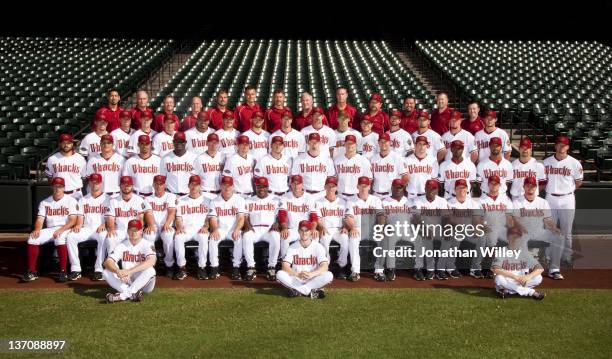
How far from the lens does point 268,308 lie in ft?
25.3

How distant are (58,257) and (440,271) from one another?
5320 millimetres

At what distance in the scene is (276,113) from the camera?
1077 cm

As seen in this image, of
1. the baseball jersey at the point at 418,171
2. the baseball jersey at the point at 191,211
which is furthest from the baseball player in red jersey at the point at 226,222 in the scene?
the baseball jersey at the point at 418,171

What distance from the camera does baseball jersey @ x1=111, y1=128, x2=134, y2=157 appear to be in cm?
1027

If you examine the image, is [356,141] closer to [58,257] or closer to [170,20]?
[58,257]

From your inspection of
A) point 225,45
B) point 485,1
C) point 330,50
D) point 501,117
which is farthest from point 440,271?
point 485,1

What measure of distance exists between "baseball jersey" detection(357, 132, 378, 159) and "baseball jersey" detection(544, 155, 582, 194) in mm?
2524

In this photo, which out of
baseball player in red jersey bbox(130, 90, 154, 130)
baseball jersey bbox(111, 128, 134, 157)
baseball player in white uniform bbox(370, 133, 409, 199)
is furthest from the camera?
baseball player in red jersey bbox(130, 90, 154, 130)

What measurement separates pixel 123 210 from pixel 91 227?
567 millimetres

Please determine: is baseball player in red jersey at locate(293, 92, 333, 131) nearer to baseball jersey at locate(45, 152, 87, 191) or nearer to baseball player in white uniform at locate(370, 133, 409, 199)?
baseball player in white uniform at locate(370, 133, 409, 199)

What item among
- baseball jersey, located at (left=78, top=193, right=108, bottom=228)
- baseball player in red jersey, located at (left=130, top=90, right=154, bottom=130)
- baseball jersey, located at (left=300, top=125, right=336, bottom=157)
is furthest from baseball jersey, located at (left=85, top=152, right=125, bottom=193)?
baseball jersey, located at (left=300, top=125, right=336, bottom=157)

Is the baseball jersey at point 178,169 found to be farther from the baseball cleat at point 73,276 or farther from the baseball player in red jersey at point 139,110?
the baseball cleat at point 73,276

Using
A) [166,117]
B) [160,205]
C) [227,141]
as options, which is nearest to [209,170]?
[227,141]

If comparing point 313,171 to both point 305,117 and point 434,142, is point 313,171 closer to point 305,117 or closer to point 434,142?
point 305,117
